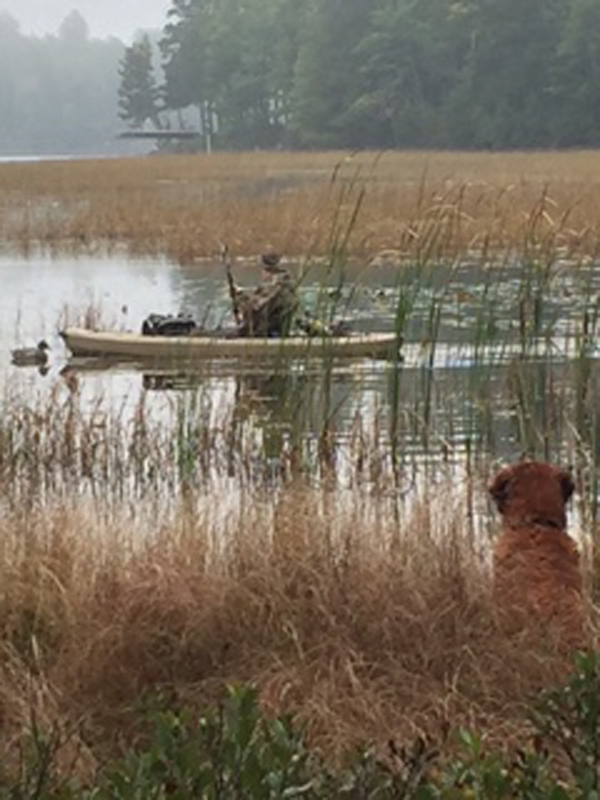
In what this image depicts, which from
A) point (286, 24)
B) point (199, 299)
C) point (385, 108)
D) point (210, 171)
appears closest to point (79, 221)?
point (199, 299)

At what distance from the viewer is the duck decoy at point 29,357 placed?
55.8 ft

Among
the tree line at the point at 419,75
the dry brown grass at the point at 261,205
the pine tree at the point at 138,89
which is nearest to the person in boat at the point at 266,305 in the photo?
the dry brown grass at the point at 261,205

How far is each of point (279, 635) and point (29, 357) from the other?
1116 centimetres

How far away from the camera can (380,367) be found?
15.7 m

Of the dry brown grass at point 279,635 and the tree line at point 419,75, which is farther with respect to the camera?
the tree line at point 419,75

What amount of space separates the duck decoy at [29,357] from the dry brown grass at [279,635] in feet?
32.5

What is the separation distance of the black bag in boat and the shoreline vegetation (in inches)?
224

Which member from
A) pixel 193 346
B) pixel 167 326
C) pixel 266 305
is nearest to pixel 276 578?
pixel 193 346

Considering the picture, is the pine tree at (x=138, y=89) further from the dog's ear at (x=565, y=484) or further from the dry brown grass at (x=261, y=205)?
the dog's ear at (x=565, y=484)

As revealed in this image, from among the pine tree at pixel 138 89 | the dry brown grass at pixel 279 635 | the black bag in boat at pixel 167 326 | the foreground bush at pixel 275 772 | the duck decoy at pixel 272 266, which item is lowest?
the pine tree at pixel 138 89

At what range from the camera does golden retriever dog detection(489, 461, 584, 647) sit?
20.7ft

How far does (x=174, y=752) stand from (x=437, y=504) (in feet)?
14.6

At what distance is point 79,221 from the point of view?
A: 33.3 meters

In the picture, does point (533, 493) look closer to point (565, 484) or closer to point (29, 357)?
point (565, 484)
